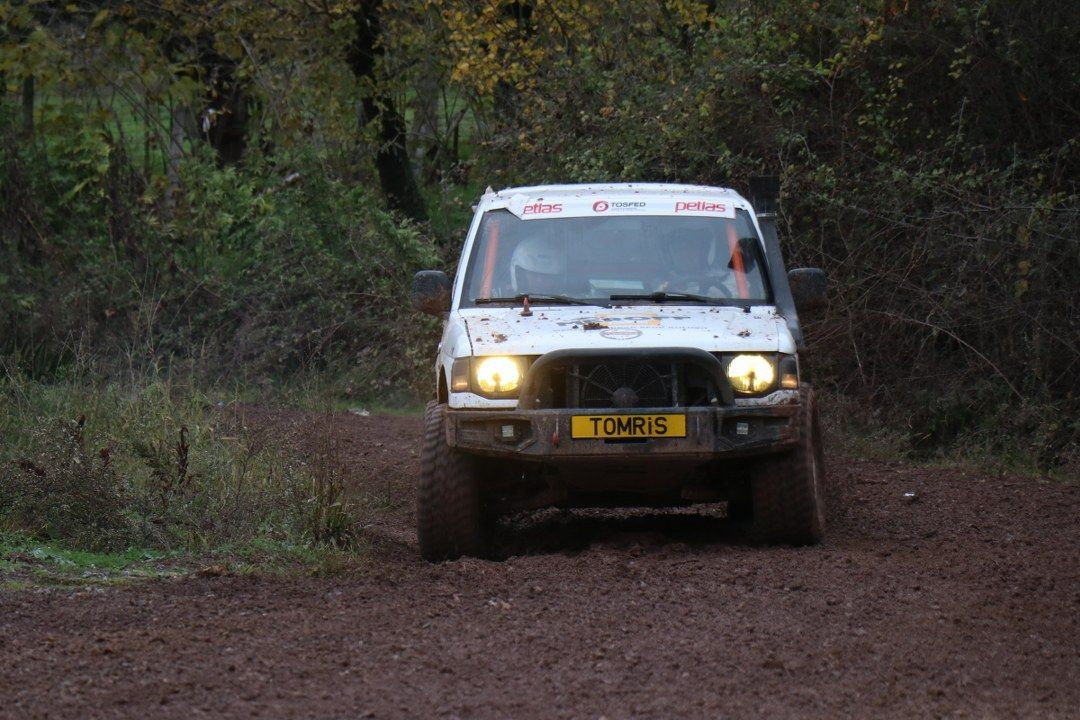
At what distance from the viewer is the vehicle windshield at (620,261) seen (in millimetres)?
8359

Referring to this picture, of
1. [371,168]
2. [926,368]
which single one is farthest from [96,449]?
[371,168]

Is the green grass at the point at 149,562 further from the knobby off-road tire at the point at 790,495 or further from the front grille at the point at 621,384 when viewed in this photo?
the knobby off-road tire at the point at 790,495

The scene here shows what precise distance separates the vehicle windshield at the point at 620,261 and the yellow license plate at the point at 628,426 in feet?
3.42

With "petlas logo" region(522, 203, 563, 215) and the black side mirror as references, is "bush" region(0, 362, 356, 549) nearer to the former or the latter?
the black side mirror

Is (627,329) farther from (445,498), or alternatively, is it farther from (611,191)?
(611,191)

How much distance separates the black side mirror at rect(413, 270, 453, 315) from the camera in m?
8.55

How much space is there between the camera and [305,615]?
20.4 feet

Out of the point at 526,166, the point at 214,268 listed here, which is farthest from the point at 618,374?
the point at 214,268

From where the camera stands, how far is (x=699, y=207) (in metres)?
8.86

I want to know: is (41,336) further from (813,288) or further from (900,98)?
(813,288)

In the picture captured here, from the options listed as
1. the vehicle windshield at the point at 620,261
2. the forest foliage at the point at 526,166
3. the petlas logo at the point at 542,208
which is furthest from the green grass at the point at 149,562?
the forest foliage at the point at 526,166

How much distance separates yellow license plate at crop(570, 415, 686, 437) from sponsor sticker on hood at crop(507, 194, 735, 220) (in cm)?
175

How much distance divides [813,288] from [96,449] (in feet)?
14.7

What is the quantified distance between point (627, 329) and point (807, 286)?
4.55ft
